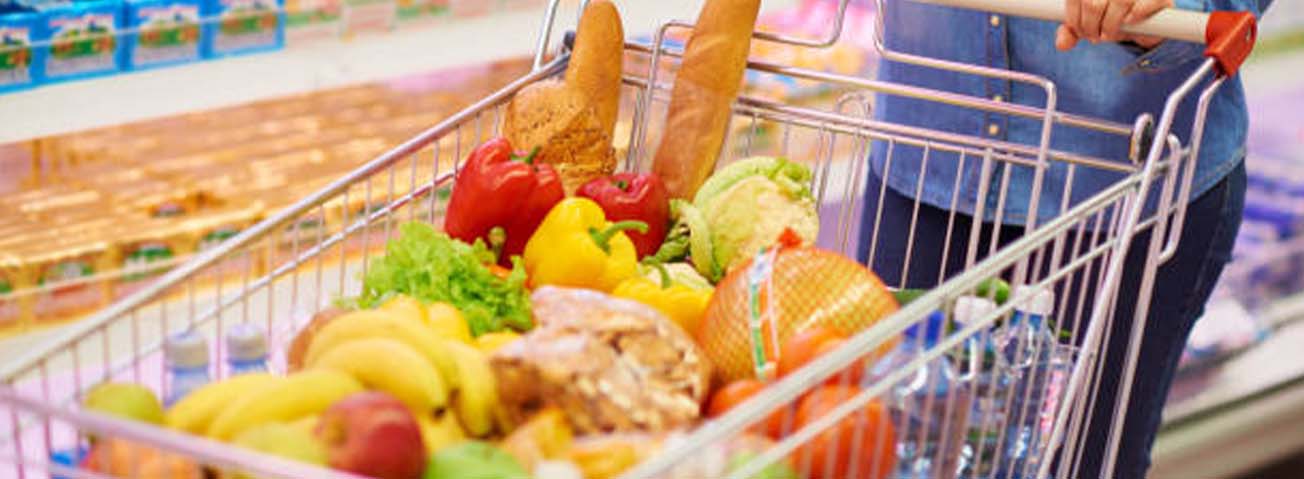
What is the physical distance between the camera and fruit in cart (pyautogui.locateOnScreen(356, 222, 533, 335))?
185 centimetres

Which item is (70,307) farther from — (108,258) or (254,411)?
(254,411)

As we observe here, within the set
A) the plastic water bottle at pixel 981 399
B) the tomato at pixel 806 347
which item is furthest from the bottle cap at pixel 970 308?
the tomato at pixel 806 347

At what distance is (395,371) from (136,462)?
23cm

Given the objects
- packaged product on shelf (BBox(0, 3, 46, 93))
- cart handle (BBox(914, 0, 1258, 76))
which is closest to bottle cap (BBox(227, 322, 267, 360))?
cart handle (BBox(914, 0, 1258, 76))

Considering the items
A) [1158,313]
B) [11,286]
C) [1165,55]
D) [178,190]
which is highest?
[1165,55]

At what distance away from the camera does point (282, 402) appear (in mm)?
1393

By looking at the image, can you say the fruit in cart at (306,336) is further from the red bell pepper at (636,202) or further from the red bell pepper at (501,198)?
the red bell pepper at (636,202)

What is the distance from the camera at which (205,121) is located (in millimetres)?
3250

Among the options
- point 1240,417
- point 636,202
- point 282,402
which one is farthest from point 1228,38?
point 1240,417

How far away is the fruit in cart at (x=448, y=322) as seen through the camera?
5.57ft

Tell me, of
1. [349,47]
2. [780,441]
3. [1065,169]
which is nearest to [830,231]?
[349,47]

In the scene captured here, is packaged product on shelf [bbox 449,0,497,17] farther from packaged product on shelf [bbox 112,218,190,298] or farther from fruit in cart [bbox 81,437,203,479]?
fruit in cart [bbox 81,437,203,479]

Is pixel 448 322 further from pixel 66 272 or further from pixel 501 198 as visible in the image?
pixel 66 272

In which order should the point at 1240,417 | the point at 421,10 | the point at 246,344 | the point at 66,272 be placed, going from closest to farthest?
the point at 246,344 → the point at 66,272 → the point at 421,10 → the point at 1240,417
